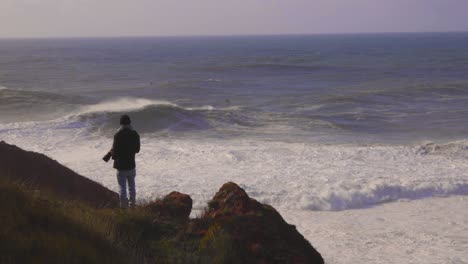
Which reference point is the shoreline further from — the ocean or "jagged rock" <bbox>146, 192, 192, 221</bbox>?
"jagged rock" <bbox>146, 192, 192, 221</bbox>

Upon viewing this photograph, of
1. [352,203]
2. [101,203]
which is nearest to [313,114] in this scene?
[352,203]

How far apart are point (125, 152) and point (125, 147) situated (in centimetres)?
10

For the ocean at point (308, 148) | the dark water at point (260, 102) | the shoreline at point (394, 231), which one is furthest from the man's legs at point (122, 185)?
the dark water at point (260, 102)

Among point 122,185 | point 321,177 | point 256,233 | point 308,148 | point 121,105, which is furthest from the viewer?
point 121,105

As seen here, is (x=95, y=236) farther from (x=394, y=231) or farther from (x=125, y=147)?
(x=394, y=231)

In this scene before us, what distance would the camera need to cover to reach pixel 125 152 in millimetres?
7898

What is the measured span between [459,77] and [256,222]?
4342 cm

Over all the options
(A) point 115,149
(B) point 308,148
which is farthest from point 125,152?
(B) point 308,148

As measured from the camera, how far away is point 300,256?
21.0 ft

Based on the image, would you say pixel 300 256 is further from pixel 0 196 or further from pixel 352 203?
pixel 352 203

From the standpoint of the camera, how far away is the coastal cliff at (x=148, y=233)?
4.89 metres

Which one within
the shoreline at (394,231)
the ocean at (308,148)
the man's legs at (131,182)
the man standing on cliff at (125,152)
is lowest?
the shoreline at (394,231)

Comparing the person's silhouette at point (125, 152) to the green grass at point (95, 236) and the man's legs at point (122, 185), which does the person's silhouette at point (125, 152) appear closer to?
the man's legs at point (122, 185)

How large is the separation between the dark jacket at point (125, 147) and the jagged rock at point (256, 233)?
1456 millimetres
